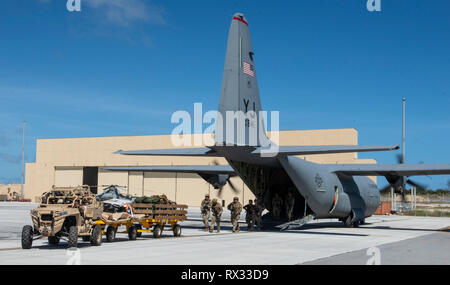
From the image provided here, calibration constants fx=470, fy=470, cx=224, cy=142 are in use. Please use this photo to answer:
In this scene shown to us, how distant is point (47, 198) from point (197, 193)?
43.5 m

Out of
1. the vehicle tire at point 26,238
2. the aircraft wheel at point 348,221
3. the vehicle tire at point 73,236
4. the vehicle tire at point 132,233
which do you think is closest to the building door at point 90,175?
the aircraft wheel at point 348,221

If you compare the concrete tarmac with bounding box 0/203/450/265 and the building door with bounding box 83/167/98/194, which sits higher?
the building door with bounding box 83/167/98/194

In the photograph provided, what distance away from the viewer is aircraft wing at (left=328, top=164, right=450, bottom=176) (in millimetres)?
22156

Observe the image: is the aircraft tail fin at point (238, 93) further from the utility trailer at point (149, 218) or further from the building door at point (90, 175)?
the building door at point (90, 175)

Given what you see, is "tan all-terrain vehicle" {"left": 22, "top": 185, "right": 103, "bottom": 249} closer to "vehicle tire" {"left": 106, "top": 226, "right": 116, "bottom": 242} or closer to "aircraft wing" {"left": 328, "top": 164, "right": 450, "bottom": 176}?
"vehicle tire" {"left": 106, "top": 226, "right": 116, "bottom": 242}

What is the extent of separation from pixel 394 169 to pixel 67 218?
52.3 ft

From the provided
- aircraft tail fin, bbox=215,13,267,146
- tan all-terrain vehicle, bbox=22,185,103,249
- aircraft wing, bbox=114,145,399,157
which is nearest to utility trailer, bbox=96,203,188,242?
tan all-terrain vehicle, bbox=22,185,103,249

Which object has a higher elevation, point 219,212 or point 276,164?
point 276,164

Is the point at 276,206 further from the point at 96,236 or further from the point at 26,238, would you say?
the point at 26,238

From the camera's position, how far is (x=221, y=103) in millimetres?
16594

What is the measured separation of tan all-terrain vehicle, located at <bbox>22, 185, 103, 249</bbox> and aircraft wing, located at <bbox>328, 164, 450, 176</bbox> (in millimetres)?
14393
